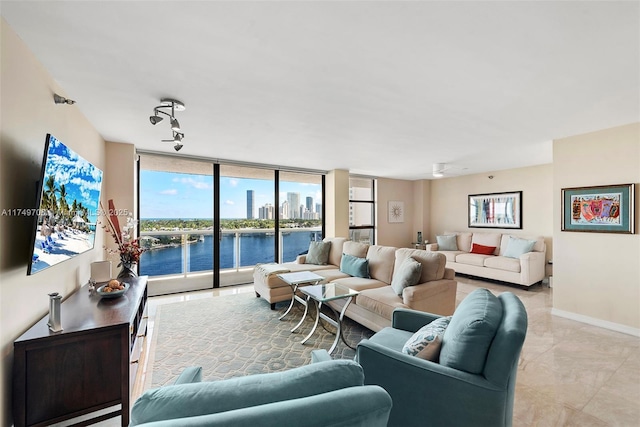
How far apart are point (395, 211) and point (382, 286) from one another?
14.5ft

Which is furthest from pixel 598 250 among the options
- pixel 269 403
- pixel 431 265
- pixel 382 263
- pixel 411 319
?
pixel 269 403

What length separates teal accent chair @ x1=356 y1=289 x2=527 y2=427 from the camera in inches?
48.9

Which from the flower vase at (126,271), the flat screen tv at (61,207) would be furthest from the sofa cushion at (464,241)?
the flat screen tv at (61,207)

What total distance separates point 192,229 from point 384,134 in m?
3.76

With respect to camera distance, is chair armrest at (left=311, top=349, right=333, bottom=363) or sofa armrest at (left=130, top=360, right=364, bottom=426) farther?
chair armrest at (left=311, top=349, right=333, bottom=363)

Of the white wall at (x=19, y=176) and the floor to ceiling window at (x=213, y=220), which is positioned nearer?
the white wall at (x=19, y=176)

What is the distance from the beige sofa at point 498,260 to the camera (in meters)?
4.85

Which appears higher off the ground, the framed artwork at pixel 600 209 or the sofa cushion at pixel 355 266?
the framed artwork at pixel 600 209

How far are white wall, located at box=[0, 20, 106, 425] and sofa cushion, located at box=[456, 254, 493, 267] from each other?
6357 millimetres

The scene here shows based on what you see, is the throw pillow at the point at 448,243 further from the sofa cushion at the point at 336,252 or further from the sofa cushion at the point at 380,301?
the sofa cushion at the point at 380,301

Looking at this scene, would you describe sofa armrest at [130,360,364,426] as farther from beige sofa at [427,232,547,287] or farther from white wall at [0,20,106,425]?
beige sofa at [427,232,547,287]

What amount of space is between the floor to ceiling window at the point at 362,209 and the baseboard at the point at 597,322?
160 inches

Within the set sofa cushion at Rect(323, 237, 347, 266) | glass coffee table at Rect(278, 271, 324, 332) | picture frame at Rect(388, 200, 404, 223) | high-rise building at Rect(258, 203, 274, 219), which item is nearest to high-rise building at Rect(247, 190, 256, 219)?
high-rise building at Rect(258, 203, 274, 219)

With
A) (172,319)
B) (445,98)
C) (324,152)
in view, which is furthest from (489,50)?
(172,319)
